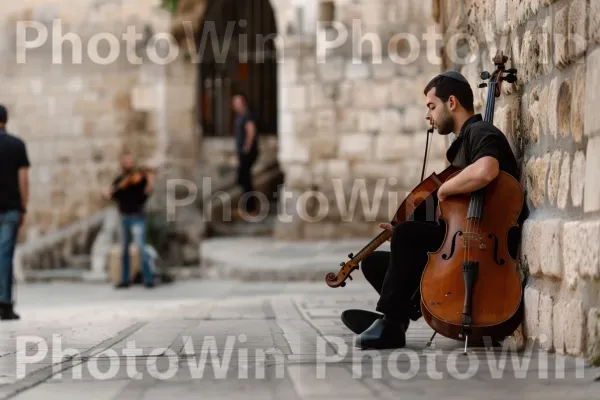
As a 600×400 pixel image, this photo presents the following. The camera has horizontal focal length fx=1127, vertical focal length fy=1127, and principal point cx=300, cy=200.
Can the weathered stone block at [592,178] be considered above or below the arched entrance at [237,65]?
below

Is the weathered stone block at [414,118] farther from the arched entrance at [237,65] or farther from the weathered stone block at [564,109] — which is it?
the weathered stone block at [564,109]

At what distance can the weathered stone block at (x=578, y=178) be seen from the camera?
4.58 m

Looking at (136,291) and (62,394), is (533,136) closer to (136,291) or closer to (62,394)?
(62,394)

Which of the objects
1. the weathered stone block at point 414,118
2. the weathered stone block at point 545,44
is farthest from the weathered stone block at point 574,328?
the weathered stone block at point 414,118

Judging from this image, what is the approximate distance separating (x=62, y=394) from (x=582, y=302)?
79.0 inches

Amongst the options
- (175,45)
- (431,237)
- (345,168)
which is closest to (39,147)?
(175,45)

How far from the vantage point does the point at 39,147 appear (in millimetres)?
19516

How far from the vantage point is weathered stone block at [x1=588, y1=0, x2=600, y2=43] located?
4.35 m

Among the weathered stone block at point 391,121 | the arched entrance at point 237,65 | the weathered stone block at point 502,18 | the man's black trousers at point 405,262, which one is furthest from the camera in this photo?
the arched entrance at point 237,65

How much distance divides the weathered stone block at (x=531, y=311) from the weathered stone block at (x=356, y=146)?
34.4 ft

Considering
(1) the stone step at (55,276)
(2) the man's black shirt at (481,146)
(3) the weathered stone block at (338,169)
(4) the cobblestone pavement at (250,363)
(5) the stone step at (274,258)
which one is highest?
(2) the man's black shirt at (481,146)

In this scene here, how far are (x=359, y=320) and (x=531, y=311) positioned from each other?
97 cm

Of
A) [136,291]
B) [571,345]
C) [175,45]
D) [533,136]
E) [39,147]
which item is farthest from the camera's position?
[39,147]

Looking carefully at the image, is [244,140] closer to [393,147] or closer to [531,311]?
[393,147]
